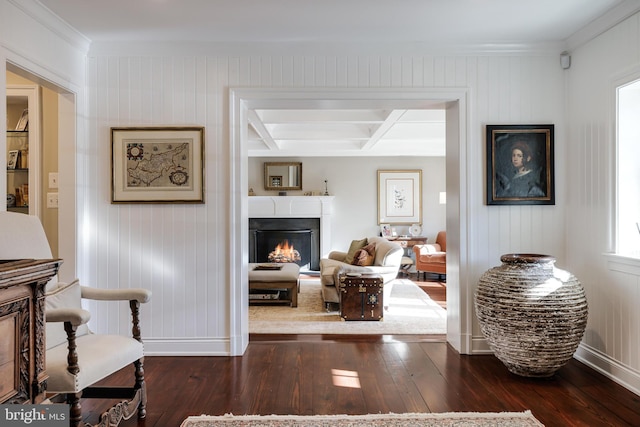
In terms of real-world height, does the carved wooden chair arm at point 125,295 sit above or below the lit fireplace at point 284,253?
above

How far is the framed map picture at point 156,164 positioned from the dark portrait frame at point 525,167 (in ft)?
7.77

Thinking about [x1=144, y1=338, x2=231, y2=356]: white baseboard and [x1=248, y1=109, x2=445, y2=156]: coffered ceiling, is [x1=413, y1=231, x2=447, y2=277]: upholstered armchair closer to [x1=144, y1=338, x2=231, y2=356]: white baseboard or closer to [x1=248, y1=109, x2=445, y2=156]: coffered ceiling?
[x1=248, y1=109, x2=445, y2=156]: coffered ceiling

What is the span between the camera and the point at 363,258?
541 centimetres

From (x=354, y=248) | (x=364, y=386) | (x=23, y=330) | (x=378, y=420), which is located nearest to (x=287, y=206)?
(x=354, y=248)

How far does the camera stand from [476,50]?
3502 millimetres

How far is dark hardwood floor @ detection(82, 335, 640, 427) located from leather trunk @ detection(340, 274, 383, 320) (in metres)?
1.03

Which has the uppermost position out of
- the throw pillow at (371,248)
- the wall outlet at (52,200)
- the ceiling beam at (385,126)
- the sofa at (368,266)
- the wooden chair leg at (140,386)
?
the ceiling beam at (385,126)

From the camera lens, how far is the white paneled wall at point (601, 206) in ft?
9.27

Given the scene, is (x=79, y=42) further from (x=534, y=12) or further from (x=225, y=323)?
(x=534, y=12)

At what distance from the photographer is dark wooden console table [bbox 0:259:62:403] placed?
138cm

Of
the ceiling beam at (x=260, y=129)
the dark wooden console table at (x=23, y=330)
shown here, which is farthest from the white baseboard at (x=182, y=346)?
the ceiling beam at (x=260, y=129)

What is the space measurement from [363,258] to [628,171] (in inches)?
120

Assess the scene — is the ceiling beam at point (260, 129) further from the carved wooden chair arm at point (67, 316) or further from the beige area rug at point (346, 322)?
the carved wooden chair arm at point (67, 316)

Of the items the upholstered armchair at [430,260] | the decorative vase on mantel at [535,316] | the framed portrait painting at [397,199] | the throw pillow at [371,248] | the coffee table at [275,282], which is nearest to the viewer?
the decorative vase on mantel at [535,316]
